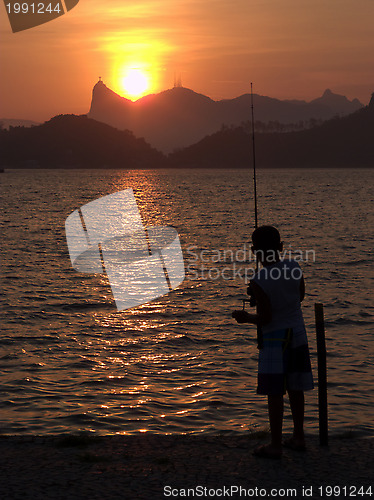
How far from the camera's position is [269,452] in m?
5.64

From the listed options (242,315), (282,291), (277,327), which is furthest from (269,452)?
(282,291)

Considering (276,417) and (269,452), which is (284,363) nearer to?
(276,417)

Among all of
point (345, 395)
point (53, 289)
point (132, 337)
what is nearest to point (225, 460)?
point (345, 395)

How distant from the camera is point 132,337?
13383 mm

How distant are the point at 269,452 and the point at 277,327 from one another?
982 millimetres


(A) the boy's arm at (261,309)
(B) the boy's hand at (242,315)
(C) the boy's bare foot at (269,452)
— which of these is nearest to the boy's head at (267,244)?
(A) the boy's arm at (261,309)

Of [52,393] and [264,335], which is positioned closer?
[264,335]

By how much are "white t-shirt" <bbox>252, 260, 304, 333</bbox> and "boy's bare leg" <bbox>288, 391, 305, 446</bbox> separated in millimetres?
568

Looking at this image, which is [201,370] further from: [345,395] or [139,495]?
[139,495]

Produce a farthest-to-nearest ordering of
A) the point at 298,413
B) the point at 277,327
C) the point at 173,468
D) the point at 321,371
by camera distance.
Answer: the point at 321,371
the point at 298,413
the point at 277,327
the point at 173,468

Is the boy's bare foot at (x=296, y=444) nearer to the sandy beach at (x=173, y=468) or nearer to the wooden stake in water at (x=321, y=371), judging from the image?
the sandy beach at (x=173, y=468)

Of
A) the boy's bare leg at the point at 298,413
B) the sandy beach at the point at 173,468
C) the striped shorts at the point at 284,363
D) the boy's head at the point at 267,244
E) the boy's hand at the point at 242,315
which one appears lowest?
the sandy beach at the point at 173,468

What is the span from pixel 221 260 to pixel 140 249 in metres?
6.28

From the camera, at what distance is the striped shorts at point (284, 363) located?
5594 mm
